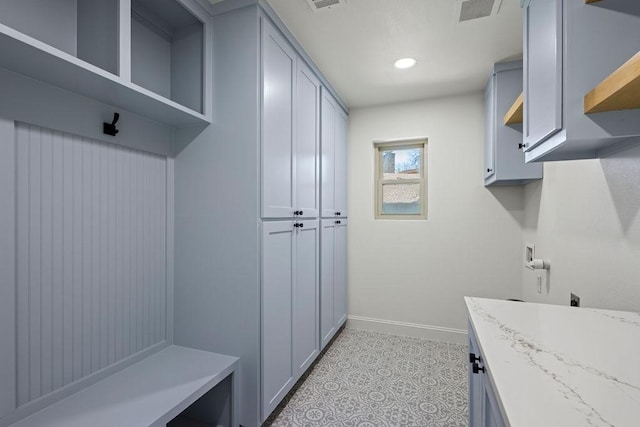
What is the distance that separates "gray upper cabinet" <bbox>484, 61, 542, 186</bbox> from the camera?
229cm

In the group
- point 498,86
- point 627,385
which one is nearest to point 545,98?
point 627,385

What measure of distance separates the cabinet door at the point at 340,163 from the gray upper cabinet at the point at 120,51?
1490 millimetres

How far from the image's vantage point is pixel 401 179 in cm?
327

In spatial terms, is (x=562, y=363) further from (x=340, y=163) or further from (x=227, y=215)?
(x=340, y=163)

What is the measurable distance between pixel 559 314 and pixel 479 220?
1.93m

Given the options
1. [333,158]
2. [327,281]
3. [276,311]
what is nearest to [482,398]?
[276,311]

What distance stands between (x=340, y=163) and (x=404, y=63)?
1.08 metres

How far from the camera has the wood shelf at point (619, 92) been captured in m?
0.73

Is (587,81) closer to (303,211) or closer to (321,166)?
(303,211)

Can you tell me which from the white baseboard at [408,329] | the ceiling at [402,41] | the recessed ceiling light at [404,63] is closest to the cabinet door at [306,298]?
the white baseboard at [408,329]

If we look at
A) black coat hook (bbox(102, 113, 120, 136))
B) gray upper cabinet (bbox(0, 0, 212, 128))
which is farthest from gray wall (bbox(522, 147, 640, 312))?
black coat hook (bbox(102, 113, 120, 136))

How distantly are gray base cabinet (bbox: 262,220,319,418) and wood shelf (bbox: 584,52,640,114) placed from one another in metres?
1.44

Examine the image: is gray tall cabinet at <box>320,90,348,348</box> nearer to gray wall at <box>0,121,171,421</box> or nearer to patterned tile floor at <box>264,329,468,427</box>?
patterned tile floor at <box>264,329,468,427</box>

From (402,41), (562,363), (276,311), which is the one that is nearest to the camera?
(562,363)
